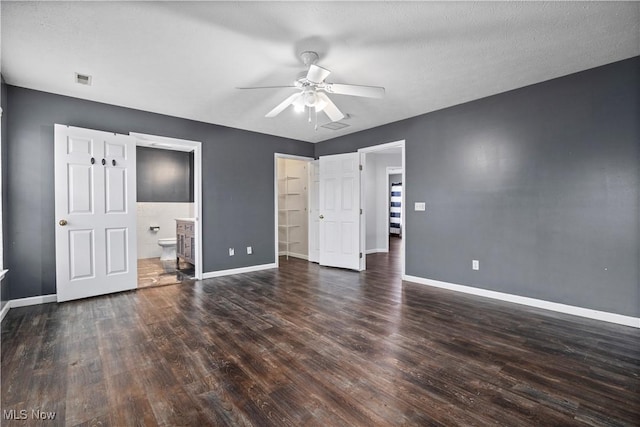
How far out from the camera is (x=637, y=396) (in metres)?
1.75

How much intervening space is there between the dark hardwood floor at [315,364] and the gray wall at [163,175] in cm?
356

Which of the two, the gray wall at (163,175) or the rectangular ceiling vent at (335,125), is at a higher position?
the rectangular ceiling vent at (335,125)

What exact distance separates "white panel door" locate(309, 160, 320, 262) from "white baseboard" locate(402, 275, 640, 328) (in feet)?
7.77

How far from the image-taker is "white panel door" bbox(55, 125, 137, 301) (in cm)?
348

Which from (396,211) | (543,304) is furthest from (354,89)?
(396,211)

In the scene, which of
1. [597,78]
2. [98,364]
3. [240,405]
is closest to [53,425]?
[98,364]

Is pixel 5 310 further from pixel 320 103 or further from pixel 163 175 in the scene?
pixel 163 175

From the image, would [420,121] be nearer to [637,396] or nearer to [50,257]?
[637,396]

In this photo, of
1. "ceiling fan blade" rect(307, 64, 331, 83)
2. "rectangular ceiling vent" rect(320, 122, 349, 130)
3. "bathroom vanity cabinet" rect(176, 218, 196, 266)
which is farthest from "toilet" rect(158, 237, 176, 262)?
"ceiling fan blade" rect(307, 64, 331, 83)

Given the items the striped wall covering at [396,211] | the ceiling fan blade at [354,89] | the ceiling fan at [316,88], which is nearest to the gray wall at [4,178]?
the ceiling fan at [316,88]

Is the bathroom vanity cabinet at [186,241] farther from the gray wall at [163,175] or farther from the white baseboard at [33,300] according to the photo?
the white baseboard at [33,300]

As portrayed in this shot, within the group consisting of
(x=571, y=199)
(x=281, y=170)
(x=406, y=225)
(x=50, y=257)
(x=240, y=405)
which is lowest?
(x=240, y=405)

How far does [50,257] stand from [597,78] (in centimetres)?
644

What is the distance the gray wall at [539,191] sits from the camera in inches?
113
